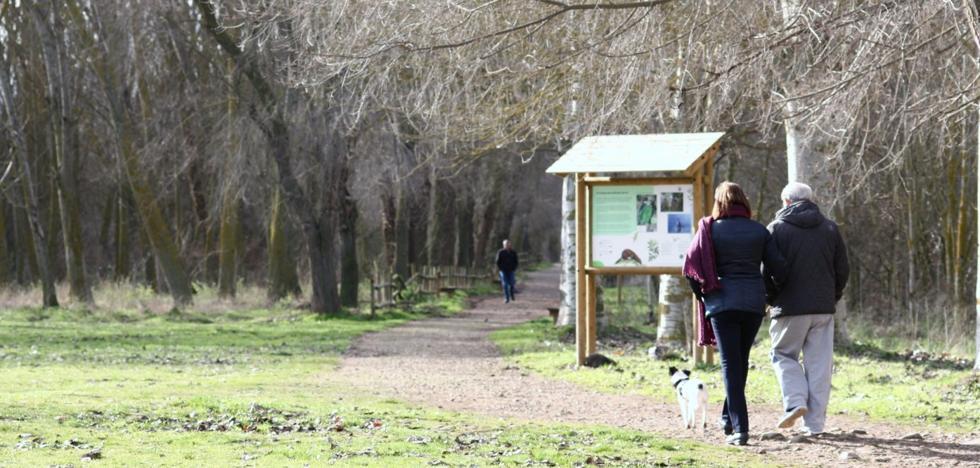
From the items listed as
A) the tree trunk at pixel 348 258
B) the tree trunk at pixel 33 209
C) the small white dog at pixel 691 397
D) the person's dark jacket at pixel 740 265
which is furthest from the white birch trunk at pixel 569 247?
the person's dark jacket at pixel 740 265

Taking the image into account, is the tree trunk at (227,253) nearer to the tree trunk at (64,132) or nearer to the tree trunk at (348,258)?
the tree trunk at (348,258)

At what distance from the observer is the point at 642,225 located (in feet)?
51.9

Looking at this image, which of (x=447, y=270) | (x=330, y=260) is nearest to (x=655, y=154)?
(x=330, y=260)

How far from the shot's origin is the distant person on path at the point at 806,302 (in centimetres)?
954

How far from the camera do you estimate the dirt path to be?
368 inches

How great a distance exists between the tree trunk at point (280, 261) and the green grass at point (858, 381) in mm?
15989

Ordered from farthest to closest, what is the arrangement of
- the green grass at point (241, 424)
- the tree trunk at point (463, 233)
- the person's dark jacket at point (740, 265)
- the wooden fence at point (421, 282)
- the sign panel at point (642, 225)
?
the tree trunk at point (463, 233) → the wooden fence at point (421, 282) → the sign panel at point (642, 225) → the person's dark jacket at point (740, 265) → the green grass at point (241, 424)

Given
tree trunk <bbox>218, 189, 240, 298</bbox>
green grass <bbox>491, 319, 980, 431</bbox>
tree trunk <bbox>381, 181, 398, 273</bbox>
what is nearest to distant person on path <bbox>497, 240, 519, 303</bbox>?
tree trunk <bbox>381, 181, 398, 273</bbox>

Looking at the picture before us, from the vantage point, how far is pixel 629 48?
12078mm

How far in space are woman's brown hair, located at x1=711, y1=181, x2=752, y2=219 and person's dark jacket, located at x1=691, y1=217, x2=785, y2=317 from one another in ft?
0.43

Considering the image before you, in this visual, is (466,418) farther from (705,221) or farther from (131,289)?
(131,289)

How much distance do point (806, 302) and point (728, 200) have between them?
0.91 meters

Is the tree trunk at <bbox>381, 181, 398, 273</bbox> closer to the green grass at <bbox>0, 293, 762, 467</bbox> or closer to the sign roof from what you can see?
the green grass at <bbox>0, 293, 762, 467</bbox>

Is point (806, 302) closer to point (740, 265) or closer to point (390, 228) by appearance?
point (740, 265)
